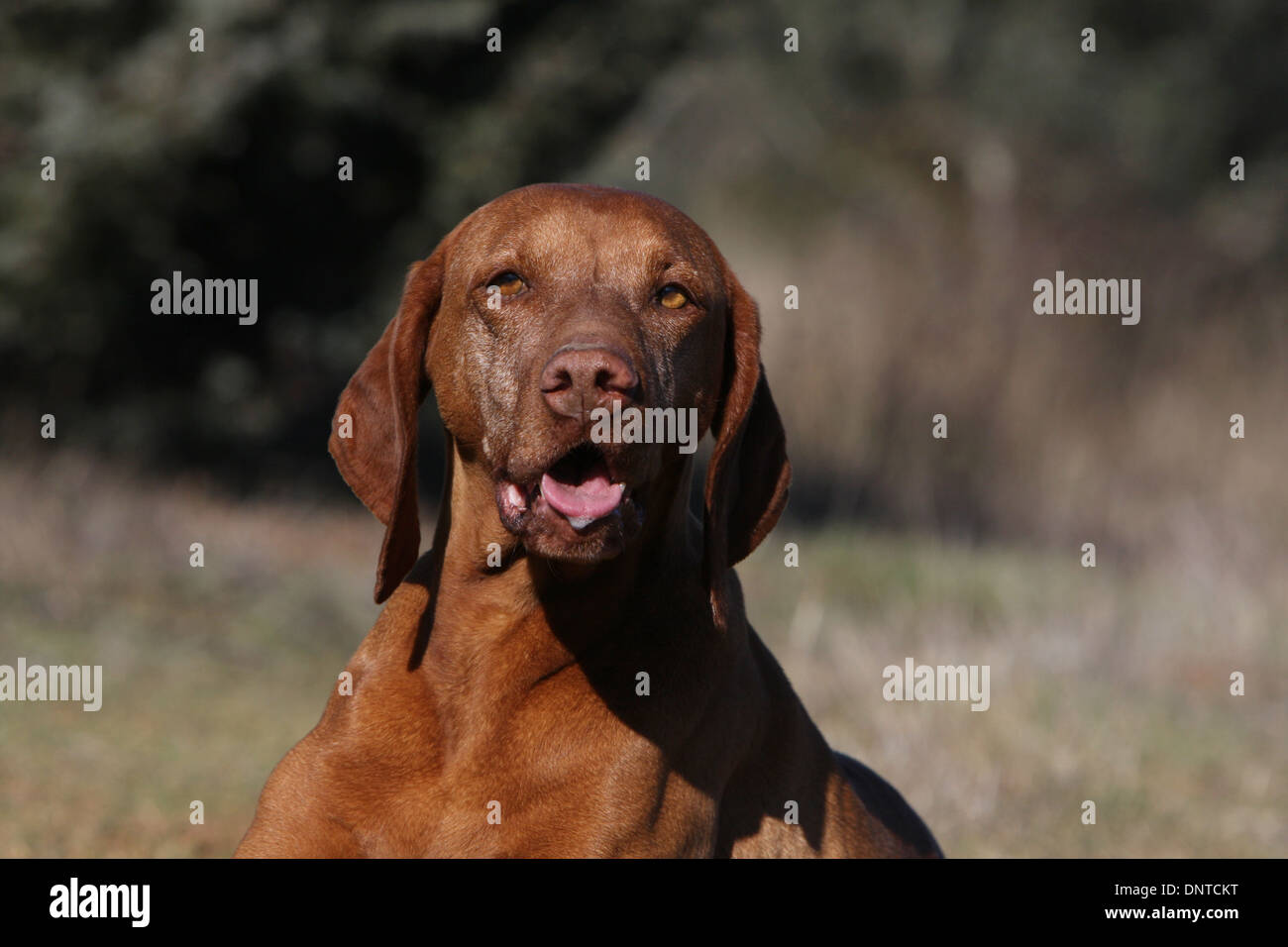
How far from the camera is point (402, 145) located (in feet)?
39.2

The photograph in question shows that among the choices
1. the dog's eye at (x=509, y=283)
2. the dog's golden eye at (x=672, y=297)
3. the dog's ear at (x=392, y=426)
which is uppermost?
the dog's eye at (x=509, y=283)

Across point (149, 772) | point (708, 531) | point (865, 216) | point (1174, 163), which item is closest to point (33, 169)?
point (149, 772)

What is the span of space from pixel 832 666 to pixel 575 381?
541 cm

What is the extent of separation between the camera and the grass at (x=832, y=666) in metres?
6.58

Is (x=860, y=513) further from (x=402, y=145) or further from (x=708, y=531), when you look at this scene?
(x=708, y=531)

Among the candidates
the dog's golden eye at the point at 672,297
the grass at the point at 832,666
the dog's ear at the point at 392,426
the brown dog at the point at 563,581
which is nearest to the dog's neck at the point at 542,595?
the brown dog at the point at 563,581

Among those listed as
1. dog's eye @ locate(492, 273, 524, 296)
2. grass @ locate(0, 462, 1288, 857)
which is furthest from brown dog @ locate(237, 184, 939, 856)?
grass @ locate(0, 462, 1288, 857)

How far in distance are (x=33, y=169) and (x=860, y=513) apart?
6.71 meters

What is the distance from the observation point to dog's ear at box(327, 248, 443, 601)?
401cm

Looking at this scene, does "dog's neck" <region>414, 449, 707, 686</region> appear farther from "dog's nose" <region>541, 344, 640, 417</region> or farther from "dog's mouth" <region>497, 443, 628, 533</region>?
"dog's nose" <region>541, 344, 640, 417</region>

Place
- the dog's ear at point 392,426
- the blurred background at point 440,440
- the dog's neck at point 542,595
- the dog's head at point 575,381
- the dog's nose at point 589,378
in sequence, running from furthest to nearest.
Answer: the blurred background at point 440,440 → the dog's ear at point 392,426 → the dog's neck at point 542,595 → the dog's head at point 575,381 → the dog's nose at point 589,378

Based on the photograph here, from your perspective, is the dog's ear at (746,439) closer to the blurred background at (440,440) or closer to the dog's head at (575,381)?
the dog's head at (575,381)

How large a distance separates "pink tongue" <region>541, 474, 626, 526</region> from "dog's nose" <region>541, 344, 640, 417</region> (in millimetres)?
210

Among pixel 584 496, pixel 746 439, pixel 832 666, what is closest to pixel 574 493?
pixel 584 496
